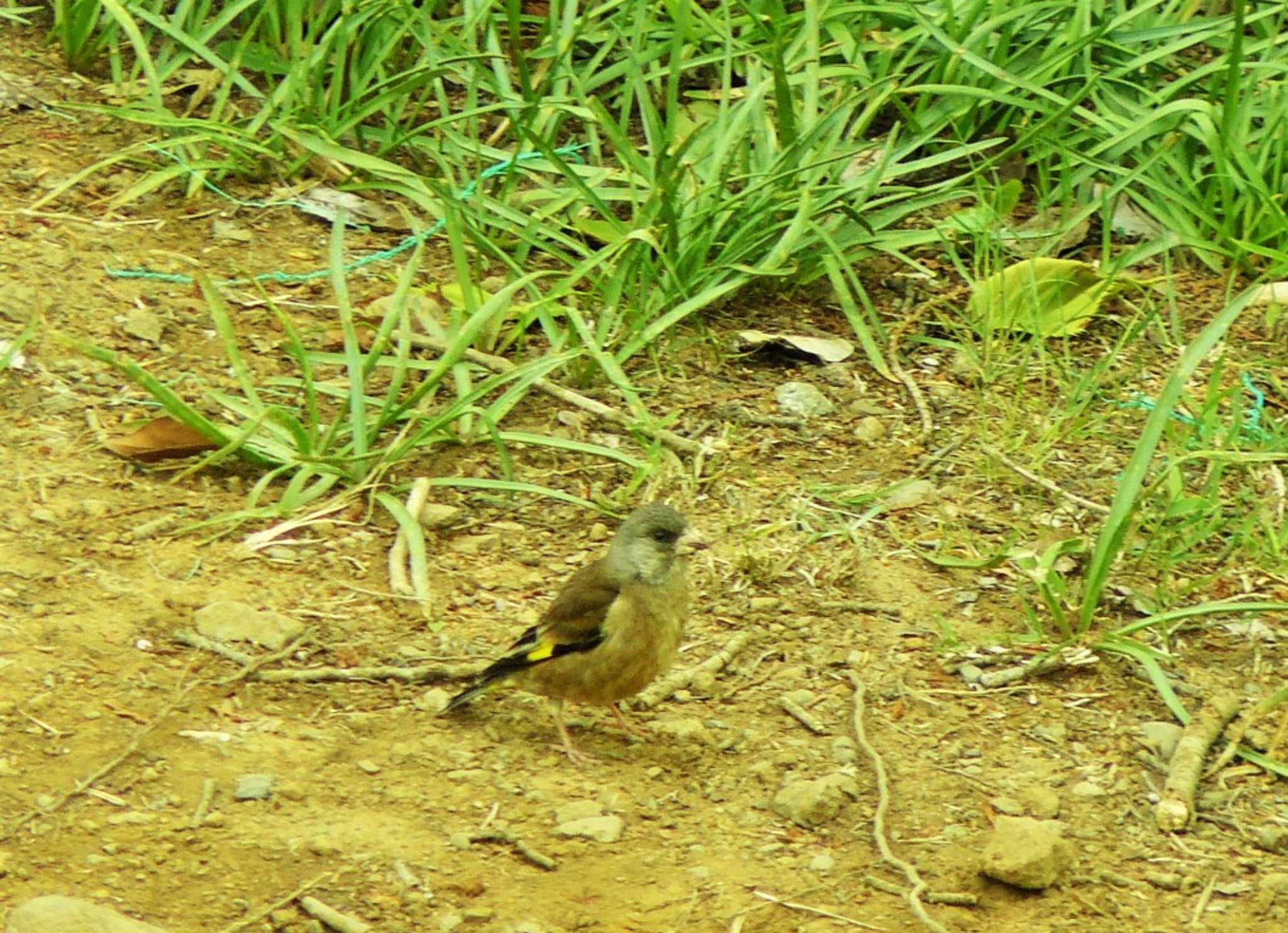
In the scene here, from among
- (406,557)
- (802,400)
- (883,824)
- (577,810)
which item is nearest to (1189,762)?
(883,824)

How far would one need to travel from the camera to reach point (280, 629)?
13.2ft

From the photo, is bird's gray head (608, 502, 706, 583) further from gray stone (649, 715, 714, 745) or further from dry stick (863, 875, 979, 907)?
dry stick (863, 875, 979, 907)

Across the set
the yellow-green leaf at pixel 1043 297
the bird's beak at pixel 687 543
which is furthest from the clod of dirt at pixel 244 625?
the yellow-green leaf at pixel 1043 297

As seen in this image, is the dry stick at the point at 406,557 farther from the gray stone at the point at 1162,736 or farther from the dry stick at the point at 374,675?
the gray stone at the point at 1162,736

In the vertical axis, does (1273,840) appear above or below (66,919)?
below

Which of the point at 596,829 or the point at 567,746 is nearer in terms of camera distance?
the point at 596,829

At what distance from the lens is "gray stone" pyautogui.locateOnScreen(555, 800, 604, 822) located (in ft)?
11.8

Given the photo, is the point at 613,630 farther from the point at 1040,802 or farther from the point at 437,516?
the point at 1040,802

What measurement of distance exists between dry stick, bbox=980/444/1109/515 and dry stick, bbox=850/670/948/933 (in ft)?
3.03

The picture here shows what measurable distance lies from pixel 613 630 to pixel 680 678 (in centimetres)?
33

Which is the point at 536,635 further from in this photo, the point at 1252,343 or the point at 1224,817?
the point at 1252,343

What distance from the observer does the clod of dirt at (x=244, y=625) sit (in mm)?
4004

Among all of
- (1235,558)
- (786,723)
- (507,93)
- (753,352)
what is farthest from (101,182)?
(1235,558)

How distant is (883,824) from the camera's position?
3.62 meters
